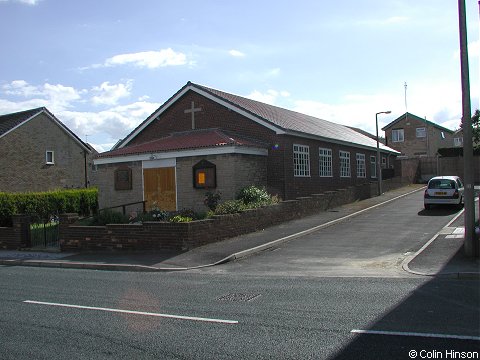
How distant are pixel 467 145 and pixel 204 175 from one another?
1191cm

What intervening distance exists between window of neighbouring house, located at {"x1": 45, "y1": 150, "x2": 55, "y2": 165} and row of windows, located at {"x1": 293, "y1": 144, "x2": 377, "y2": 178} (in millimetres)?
20137

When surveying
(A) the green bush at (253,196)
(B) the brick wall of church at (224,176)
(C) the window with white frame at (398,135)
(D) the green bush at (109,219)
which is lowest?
(D) the green bush at (109,219)

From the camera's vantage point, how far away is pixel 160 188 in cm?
2217

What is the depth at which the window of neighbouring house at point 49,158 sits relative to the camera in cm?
3482

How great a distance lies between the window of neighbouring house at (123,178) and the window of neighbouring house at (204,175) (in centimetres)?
400

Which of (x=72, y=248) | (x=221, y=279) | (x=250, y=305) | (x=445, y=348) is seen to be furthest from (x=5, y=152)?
(x=445, y=348)

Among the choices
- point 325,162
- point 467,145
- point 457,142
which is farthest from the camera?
point 457,142

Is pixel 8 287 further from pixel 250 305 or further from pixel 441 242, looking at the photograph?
pixel 441 242

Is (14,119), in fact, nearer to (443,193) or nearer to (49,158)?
(49,158)

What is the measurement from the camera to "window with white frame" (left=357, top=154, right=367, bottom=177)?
108ft

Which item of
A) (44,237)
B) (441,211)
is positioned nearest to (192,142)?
(44,237)

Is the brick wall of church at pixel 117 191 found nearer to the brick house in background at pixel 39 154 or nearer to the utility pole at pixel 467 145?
the brick house in background at pixel 39 154

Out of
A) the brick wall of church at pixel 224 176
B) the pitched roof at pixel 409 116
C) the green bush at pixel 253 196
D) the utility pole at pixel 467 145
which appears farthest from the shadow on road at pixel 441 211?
the pitched roof at pixel 409 116

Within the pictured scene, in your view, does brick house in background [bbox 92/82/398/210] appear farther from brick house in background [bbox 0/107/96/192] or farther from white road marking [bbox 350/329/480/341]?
white road marking [bbox 350/329/480/341]
